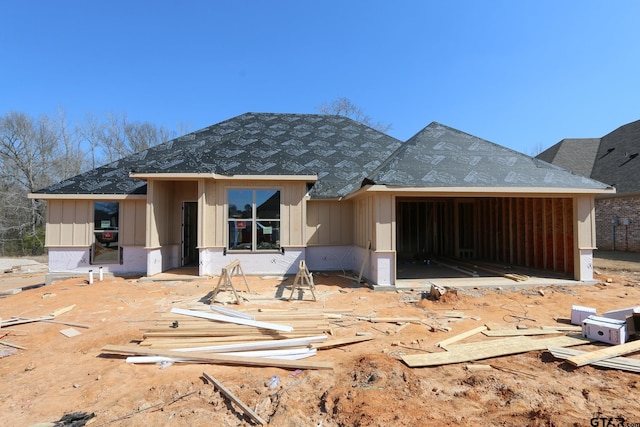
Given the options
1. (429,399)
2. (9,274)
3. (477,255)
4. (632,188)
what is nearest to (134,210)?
(9,274)

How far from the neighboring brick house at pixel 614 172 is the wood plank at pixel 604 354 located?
58.9 ft

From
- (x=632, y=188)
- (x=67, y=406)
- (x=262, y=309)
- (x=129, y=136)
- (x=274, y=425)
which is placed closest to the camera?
(x=274, y=425)

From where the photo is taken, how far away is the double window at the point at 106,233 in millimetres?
11102

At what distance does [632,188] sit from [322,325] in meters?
21.4

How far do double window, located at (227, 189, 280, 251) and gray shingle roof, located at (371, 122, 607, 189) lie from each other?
4.06 metres

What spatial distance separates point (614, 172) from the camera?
66.0ft

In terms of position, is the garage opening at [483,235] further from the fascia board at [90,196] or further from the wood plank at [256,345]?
the fascia board at [90,196]

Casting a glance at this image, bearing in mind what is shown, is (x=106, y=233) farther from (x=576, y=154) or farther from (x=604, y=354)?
(x=576, y=154)

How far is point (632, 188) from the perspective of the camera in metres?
17.4

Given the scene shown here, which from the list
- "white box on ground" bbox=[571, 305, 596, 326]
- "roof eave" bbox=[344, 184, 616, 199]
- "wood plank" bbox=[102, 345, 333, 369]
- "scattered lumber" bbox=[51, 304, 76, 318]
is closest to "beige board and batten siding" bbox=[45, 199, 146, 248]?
"scattered lumber" bbox=[51, 304, 76, 318]

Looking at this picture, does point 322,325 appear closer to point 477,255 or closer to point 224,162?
point 224,162

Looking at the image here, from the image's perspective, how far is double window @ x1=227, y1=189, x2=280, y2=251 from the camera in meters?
10.9

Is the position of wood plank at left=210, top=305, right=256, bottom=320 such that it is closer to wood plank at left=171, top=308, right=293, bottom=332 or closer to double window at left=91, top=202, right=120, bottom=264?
wood plank at left=171, top=308, right=293, bottom=332

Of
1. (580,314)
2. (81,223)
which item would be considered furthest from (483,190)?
(81,223)
